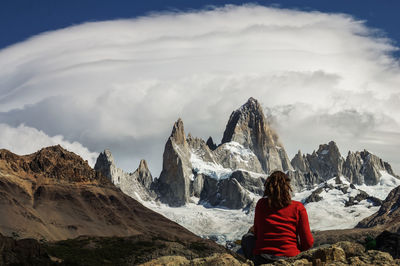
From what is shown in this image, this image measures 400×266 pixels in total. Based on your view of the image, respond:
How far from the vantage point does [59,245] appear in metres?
192

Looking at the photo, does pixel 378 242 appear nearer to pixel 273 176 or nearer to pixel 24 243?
pixel 273 176

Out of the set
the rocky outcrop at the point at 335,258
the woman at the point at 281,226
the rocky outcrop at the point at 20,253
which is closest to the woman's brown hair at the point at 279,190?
the woman at the point at 281,226

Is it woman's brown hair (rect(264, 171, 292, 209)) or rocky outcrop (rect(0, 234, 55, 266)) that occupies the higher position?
rocky outcrop (rect(0, 234, 55, 266))

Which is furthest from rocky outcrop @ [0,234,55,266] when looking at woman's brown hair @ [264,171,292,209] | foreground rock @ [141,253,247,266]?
woman's brown hair @ [264,171,292,209]

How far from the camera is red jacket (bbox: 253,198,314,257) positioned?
59.4ft

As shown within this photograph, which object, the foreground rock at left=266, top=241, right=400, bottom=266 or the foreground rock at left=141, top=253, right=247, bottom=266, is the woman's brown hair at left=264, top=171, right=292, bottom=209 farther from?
the foreground rock at left=141, top=253, right=247, bottom=266

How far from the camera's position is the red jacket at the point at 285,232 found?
18094mm

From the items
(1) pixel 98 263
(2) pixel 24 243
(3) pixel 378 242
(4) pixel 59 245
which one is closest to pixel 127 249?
(4) pixel 59 245

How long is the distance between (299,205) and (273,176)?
111cm

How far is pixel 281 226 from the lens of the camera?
59.5 ft

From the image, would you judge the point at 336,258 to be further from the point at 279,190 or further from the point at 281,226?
the point at 279,190

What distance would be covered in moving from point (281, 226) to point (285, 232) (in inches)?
7.9

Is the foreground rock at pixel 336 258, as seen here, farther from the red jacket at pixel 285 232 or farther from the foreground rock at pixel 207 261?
the foreground rock at pixel 207 261

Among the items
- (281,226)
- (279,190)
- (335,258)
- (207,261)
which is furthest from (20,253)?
(335,258)
